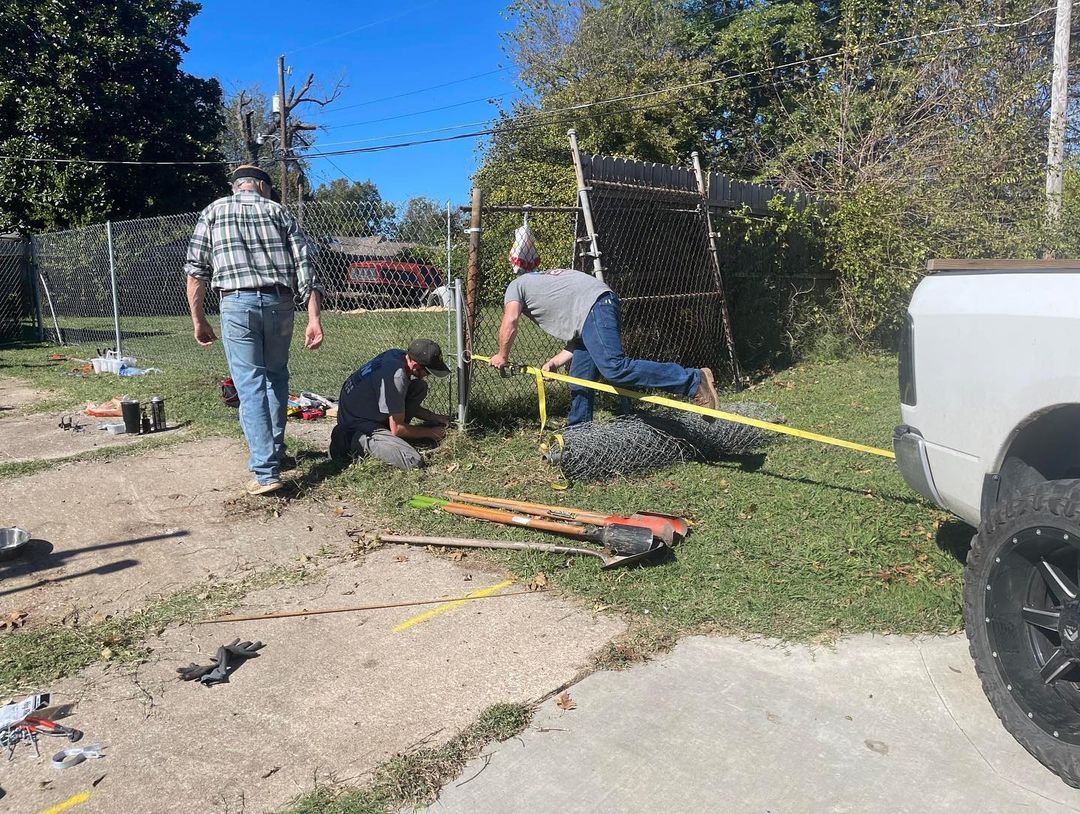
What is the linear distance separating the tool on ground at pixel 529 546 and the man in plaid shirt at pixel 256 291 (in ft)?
4.18

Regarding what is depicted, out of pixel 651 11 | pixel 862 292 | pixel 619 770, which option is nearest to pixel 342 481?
pixel 619 770

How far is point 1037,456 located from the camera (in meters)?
2.93

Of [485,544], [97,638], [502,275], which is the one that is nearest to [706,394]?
[485,544]

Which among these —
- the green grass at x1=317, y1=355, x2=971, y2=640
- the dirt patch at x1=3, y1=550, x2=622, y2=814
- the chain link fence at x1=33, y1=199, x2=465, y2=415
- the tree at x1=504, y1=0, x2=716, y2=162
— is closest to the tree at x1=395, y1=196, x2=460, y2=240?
the chain link fence at x1=33, y1=199, x2=465, y2=415

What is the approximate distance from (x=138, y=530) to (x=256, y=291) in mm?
1589

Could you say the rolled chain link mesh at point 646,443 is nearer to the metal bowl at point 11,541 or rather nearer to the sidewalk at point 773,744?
the sidewalk at point 773,744

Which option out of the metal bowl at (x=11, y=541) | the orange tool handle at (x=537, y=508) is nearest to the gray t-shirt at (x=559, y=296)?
the orange tool handle at (x=537, y=508)

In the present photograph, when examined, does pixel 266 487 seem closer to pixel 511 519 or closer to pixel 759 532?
pixel 511 519

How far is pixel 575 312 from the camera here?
598 cm

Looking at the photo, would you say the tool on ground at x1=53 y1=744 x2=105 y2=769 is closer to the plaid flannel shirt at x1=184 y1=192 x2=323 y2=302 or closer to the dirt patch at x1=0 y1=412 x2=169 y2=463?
the plaid flannel shirt at x1=184 y1=192 x2=323 y2=302

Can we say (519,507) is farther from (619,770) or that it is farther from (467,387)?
(619,770)

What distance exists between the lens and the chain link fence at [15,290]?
1457 cm

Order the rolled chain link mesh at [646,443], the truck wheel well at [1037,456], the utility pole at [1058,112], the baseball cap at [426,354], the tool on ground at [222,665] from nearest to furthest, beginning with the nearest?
the truck wheel well at [1037,456] → the tool on ground at [222,665] → the rolled chain link mesh at [646,443] → the baseball cap at [426,354] → the utility pole at [1058,112]

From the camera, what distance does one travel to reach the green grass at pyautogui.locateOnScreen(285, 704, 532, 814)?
2.57 meters
